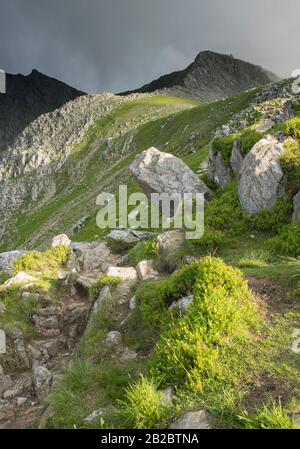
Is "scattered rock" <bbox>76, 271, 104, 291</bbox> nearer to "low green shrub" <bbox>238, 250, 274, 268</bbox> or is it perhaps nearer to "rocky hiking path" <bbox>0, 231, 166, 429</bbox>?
"rocky hiking path" <bbox>0, 231, 166, 429</bbox>

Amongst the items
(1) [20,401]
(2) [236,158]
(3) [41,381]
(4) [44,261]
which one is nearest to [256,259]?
(3) [41,381]

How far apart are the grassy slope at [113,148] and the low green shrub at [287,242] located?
67.9m

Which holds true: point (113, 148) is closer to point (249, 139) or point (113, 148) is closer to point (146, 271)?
point (249, 139)

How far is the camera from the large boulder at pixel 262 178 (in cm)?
1853

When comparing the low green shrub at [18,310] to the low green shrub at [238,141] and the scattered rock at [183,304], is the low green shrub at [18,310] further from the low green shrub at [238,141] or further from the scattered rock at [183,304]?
the low green shrub at [238,141]

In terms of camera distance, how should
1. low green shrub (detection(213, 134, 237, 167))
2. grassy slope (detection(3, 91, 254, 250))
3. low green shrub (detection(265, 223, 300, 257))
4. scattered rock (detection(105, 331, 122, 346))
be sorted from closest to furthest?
1. scattered rock (detection(105, 331, 122, 346))
2. low green shrub (detection(265, 223, 300, 257))
3. low green shrub (detection(213, 134, 237, 167))
4. grassy slope (detection(3, 91, 254, 250))

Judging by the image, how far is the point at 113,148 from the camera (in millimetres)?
153000

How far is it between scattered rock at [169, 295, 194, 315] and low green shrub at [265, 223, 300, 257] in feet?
17.5

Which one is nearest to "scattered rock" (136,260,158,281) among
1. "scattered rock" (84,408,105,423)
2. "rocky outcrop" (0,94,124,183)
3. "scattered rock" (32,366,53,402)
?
"scattered rock" (32,366,53,402)

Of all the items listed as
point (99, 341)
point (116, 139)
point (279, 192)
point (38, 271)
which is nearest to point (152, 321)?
point (99, 341)

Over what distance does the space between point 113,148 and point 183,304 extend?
145 m

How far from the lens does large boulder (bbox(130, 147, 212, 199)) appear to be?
28188 mm

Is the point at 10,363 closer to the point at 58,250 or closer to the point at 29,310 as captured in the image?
the point at 29,310

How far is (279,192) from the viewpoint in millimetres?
18469
